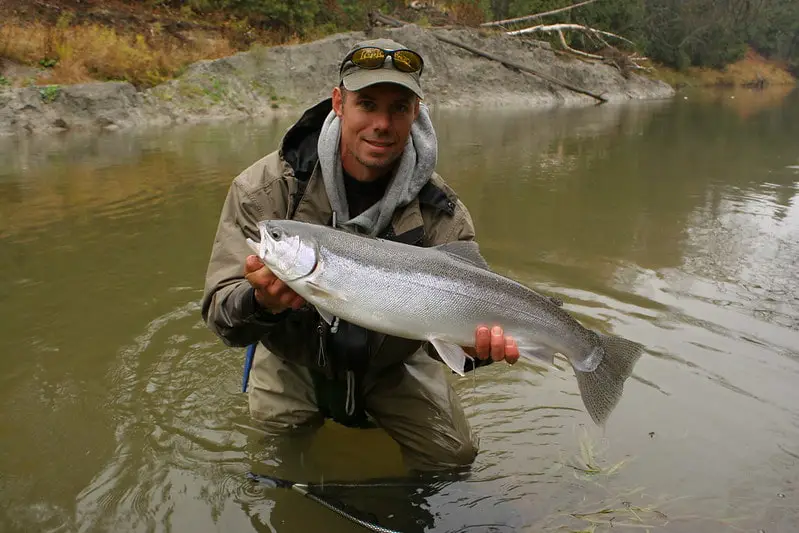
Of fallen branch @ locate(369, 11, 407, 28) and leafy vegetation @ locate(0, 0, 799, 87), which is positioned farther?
fallen branch @ locate(369, 11, 407, 28)

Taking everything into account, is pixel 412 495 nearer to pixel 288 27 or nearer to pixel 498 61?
pixel 288 27

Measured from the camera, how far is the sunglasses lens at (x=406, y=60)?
3.31 meters

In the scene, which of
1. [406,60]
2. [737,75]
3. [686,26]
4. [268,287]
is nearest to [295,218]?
[268,287]

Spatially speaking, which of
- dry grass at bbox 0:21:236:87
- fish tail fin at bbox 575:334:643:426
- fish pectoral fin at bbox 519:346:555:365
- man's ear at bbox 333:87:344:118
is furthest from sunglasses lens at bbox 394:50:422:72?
dry grass at bbox 0:21:236:87

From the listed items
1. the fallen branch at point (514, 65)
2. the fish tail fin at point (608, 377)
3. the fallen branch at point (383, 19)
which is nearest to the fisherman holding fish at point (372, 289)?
the fish tail fin at point (608, 377)

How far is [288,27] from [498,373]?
82.8ft

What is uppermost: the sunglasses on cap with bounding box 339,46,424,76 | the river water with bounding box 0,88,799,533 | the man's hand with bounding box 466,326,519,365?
the sunglasses on cap with bounding box 339,46,424,76

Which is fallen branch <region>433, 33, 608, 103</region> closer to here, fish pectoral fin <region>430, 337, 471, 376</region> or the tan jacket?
the tan jacket

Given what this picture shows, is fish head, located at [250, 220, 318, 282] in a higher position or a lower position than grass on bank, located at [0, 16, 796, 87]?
lower

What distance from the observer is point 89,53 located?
18562 millimetres

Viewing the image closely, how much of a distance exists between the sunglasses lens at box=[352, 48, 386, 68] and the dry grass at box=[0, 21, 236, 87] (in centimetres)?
1683

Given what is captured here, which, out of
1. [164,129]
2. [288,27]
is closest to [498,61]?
[288,27]

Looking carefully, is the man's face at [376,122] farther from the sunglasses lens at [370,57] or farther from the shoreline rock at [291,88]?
the shoreline rock at [291,88]

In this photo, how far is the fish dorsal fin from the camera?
3.02 metres
